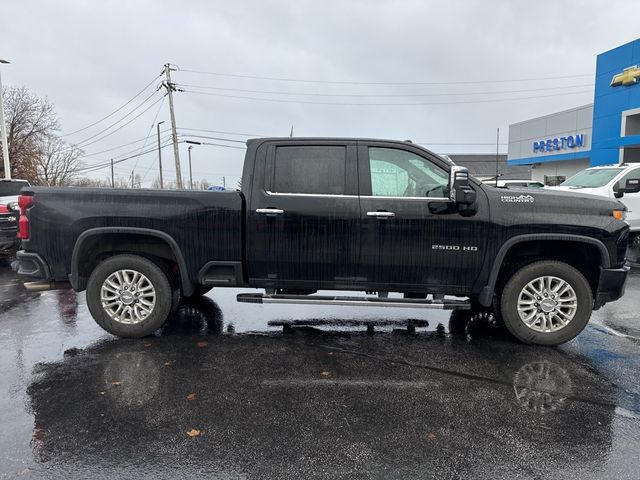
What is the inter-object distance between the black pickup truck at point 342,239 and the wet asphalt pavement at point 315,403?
50cm

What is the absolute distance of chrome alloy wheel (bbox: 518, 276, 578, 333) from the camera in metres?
4.73

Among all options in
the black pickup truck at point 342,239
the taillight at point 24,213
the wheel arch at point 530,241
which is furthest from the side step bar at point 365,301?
the taillight at point 24,213

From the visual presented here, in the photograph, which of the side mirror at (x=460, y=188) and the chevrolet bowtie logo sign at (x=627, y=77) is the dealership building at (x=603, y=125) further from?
the side mirror at (x=460, y=188)

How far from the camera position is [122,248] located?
198 inches

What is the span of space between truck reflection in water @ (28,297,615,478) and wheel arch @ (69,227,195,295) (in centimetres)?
75

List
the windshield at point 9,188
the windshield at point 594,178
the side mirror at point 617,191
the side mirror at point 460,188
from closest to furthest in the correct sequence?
1. the side mirror at point 460,188
2. the side mirror at point 617,191
3. the windshield at point 594,178
4. the windshield at point 9,188

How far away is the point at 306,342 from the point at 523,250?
250 cm

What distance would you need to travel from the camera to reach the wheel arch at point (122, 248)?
4.79m

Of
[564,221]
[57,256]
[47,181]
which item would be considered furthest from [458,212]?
[47,181]

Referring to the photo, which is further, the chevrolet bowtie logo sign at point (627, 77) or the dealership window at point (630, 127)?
the dealership window at point (630, 127)

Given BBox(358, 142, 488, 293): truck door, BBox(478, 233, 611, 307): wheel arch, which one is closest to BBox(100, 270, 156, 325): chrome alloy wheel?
BBox(358, 142, 488, 293): truck door

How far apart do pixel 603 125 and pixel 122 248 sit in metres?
28.9

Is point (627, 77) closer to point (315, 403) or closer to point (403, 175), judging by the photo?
point (403, 175)

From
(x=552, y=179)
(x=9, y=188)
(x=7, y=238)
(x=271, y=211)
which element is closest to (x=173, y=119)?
(x=9, y=188)
